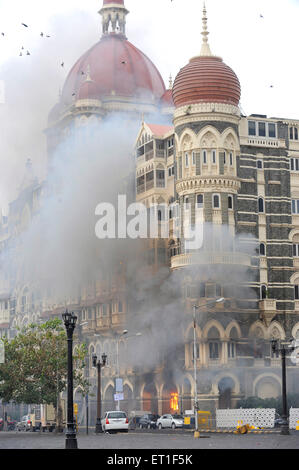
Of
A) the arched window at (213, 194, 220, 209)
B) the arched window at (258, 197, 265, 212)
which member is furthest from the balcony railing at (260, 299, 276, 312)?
the arched window at (213, 194, 220, 209)

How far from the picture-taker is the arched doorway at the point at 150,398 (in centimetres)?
10381

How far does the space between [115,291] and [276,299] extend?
1956cm

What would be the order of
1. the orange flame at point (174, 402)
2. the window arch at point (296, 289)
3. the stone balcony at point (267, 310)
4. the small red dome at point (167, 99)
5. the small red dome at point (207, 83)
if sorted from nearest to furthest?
the small red dome at point (207, 83), the orange flame at point (174, 402), the stone balcony at point (267, 310), the window arch at point (296, 289), the small red dome at point (167, 99)

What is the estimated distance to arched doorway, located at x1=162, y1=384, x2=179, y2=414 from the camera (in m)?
99.4

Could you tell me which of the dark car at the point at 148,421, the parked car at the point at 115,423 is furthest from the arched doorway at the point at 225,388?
the parked car at the point at 115,423

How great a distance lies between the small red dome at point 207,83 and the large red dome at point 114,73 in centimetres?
2531

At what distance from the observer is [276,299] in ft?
334

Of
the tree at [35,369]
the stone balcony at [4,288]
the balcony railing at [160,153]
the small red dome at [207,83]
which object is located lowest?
the tree at [35,369]

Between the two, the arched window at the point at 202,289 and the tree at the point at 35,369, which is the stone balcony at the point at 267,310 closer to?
the arched window at the point at 202,289

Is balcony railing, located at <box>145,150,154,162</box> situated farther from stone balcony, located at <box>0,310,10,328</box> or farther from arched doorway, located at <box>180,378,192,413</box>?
stone balcony, located at <box>0,310,10,328</box>

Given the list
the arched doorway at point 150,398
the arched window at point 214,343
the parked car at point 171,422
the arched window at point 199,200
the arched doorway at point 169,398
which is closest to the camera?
the parked car at point 171,422
